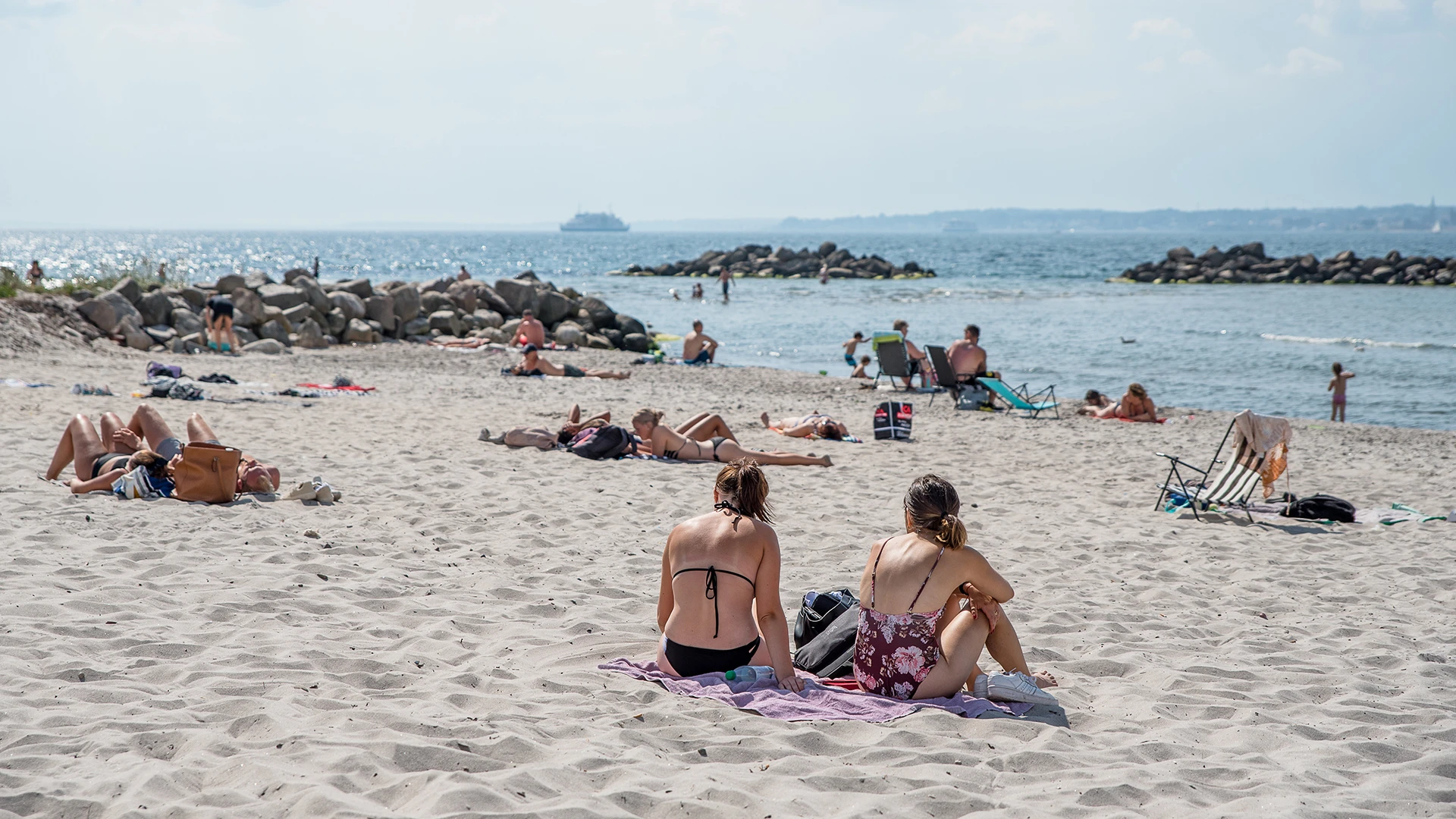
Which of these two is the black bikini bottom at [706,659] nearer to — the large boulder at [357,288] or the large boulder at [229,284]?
the large boulder at [229,284]

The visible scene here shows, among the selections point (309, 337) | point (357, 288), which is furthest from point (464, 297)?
point (309, 337)

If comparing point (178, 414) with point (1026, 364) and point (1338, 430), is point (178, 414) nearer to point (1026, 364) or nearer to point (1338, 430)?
point (1338, 430)

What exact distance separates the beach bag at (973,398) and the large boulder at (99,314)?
44.1ft

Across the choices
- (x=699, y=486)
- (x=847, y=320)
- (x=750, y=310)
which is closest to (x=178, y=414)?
(x=699, y=486)

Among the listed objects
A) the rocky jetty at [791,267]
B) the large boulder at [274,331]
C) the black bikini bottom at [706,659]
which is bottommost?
the black bikini bottom at [706,659]

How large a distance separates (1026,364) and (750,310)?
608 inches

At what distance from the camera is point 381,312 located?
827 inches

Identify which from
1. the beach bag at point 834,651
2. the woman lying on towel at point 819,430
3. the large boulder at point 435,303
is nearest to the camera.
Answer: the beach bag at point 834,651

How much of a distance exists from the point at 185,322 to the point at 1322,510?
56.3 ft

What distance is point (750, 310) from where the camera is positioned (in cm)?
3638

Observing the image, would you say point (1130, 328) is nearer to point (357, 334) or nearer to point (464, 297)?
point (464, 297)

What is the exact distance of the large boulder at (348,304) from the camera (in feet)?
66.1

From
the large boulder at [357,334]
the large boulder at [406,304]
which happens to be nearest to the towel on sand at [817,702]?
the large boulder at [357,334]

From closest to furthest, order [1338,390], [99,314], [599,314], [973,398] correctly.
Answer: [973,398], [1338,390], [99,314], [599,314]
